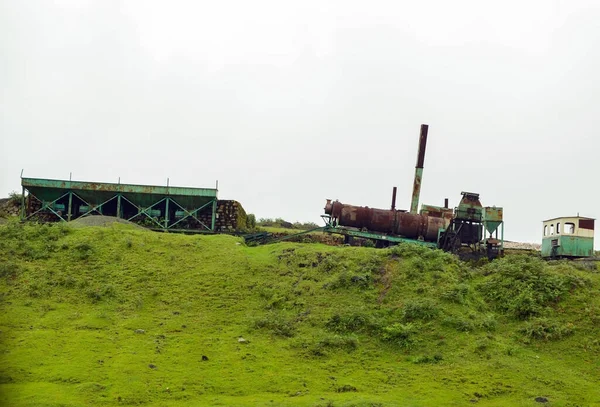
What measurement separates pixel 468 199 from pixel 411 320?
43.6 feet

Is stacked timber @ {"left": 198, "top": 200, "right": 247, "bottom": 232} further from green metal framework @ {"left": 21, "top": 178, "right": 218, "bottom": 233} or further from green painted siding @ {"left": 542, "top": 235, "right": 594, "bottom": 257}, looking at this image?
green painted siding @ {"left": 542, "top": 235, "right": 594, "bottom": 257}

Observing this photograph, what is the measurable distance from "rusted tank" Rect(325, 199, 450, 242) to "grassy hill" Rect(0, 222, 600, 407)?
5.98 metres

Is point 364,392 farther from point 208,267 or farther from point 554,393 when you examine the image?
point 208,267

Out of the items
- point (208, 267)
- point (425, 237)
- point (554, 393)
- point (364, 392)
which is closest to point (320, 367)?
point (364, 392)

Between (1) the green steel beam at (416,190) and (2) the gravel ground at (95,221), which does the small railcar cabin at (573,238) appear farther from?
(2) the gravel ground at (95,221)

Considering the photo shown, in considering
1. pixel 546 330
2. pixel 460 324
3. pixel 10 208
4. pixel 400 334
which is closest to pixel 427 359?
pixel 400 334

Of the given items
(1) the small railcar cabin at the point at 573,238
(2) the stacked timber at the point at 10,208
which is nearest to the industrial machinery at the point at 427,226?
(1) the small railcar cabin at the point at 573,238

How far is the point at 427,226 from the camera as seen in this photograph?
115 ft

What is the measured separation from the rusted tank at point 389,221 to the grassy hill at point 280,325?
5981mm

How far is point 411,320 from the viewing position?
2248 cm

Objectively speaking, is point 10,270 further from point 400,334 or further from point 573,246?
point 573,246

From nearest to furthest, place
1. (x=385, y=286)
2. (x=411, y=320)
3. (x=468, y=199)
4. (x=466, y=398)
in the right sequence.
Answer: (x=466, y=398), (x=411, y=320), (x=385, y=286), (x=468, y=199)

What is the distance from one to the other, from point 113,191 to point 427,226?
18933 mm

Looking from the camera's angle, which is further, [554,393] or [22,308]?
[22,308]
